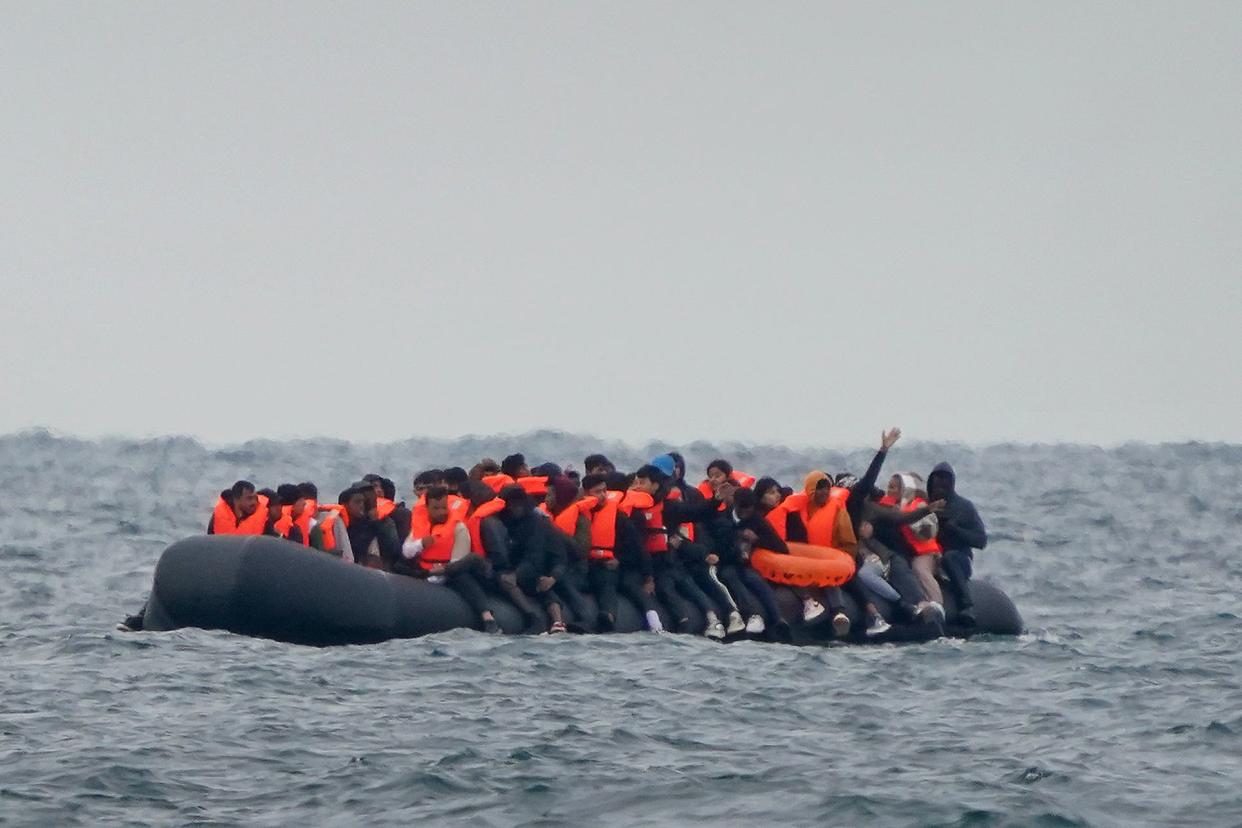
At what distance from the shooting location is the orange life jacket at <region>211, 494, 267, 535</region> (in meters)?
22.8

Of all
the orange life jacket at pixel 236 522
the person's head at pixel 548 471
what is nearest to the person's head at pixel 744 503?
the person's head at pixel 548 471

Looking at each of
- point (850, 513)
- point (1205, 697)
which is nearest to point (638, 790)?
point (1205, 697)

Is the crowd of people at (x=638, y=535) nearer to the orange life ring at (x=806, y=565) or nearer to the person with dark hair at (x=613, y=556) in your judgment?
the person with dark hair at (x=613, y=556)

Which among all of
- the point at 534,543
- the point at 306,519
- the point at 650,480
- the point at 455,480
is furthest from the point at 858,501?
the point at 306,519

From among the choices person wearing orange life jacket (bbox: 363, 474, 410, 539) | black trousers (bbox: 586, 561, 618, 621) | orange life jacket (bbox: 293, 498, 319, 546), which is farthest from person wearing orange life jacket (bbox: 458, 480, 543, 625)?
orange life jacket (bbox: 293, 498, 319, 546)

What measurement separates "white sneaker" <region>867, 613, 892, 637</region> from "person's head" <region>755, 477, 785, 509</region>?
1.62 m

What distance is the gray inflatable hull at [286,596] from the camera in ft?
68.8

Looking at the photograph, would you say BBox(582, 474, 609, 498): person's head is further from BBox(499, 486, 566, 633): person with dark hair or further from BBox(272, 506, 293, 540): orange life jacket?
BBox(272, 506, 293, 540): orange life jacket

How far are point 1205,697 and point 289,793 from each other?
8.74 metres

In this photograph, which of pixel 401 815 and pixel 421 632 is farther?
pixel 421 632

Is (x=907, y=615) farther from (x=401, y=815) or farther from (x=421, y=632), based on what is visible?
(x=401, y=815)

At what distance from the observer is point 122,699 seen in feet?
61.7

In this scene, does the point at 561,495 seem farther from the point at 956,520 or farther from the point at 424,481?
the point at 956,520

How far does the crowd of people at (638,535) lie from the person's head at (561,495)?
10mm
